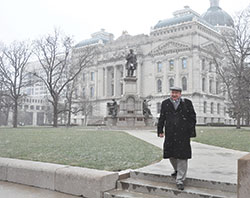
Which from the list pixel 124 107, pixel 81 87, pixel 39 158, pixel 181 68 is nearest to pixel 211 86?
pixel 181 68

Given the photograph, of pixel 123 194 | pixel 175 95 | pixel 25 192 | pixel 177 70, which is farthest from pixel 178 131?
pixel 177 70

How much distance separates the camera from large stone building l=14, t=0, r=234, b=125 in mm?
71000

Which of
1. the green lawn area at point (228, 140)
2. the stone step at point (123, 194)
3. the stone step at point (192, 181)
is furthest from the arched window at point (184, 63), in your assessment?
the stone step at point (123, 194)

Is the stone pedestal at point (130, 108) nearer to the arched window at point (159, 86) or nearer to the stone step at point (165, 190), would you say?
the stone step at point (165, 190)

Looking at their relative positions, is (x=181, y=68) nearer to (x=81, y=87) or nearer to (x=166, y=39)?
(x=166, y=39)

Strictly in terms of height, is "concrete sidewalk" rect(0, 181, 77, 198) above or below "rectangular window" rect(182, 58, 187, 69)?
Answer: below

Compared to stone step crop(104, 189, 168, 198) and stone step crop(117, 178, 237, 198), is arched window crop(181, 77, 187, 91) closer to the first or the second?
stone step crop(117, 178, 237, 198)

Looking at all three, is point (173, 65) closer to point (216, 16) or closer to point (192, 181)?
point (216, 16)

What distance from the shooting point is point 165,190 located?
556 centimetres

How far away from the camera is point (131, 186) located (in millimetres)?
6051

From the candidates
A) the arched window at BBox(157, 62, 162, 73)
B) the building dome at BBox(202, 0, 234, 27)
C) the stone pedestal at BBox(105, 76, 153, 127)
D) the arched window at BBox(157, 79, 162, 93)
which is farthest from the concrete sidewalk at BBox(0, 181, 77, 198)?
the building dome at BBox(202, 0, 234, 27)

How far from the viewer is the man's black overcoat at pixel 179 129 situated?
223 inches

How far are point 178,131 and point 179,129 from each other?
44mm

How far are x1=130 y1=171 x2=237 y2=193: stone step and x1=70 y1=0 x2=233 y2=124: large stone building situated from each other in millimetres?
59400
